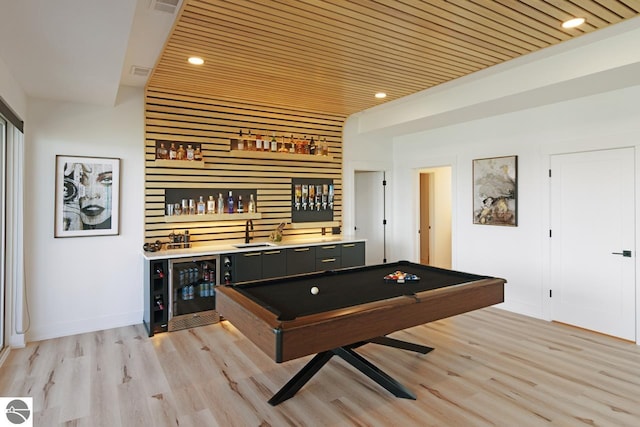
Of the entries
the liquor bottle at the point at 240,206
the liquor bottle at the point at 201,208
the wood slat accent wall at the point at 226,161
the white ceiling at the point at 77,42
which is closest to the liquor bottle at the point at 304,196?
the wood slat accent wall at the point at 226,161

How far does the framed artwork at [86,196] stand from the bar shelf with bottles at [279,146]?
1.54 metres

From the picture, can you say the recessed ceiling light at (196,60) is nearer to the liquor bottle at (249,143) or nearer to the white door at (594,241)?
the liquor bottle at (249,143)

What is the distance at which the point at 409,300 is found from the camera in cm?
278

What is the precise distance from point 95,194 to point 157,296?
4.62 ft

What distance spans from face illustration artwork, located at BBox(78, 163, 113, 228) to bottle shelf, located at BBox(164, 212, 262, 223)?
0.70 meters

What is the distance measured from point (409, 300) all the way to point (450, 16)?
2.11 metres

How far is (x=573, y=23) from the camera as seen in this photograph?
3.00 meters

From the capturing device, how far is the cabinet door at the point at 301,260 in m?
5.26

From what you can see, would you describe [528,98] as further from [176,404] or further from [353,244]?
[176,404]

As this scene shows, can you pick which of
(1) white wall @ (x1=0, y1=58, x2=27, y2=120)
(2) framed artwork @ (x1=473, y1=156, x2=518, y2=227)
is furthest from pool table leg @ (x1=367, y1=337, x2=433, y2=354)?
(1) white wall @ (x1=0, y1=58, x2=27, y2=120)

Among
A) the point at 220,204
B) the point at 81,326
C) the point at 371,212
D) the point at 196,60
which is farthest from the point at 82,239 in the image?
the point at 371,212

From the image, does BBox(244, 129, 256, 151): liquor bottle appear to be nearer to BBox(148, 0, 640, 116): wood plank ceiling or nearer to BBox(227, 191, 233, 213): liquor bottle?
BBox(227, 191, 233, 213): liquor bottle

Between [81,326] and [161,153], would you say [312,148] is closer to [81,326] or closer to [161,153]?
[161,153]

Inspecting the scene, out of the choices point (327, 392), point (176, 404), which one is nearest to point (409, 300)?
point (327, 392)
